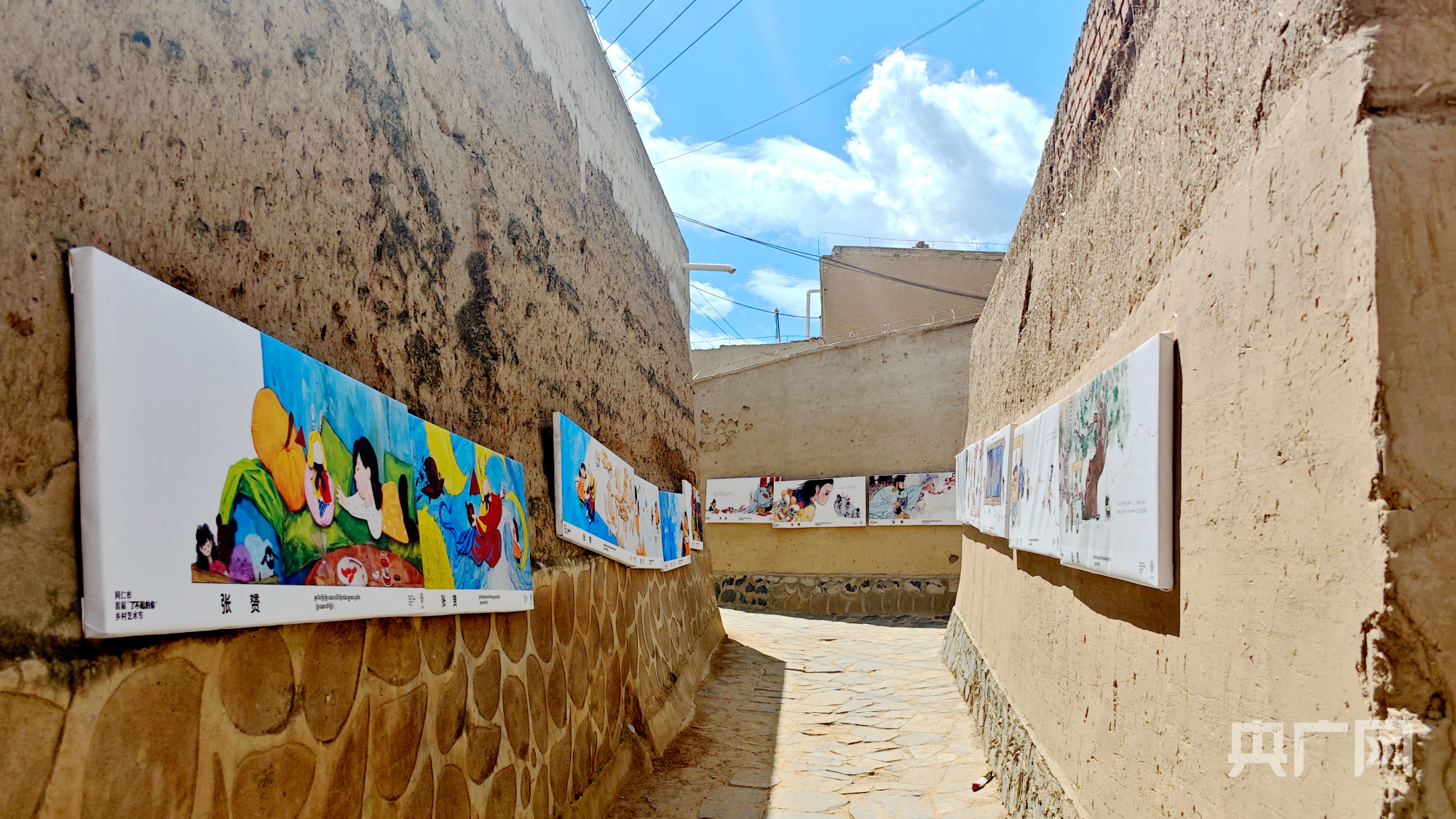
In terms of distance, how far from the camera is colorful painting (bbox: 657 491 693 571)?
804 centimetres

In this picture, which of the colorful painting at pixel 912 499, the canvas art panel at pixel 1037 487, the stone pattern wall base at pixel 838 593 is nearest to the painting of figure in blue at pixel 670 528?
the canvas art panel at pixel 1037 487

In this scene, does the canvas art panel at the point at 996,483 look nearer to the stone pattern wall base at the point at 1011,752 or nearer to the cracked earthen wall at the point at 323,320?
the stone pattern wall base at the point at 1011,752

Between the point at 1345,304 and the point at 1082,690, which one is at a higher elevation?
the point at 1345,304

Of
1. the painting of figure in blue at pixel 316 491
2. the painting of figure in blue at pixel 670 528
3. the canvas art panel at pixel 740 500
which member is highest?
the painting of figure in blue at pixel 316 491

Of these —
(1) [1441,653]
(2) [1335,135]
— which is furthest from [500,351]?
(1) [1441,653]

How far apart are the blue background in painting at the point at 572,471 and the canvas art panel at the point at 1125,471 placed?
8.63 feet

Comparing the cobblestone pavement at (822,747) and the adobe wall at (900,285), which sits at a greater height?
the adobe wall at (900,285)

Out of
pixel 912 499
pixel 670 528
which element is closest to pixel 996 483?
pixel 670 528

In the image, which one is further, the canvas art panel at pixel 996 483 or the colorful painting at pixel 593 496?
the canvas art panel at pixel 996 483

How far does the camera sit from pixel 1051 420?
15.0ft

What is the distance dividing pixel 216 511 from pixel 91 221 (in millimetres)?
683

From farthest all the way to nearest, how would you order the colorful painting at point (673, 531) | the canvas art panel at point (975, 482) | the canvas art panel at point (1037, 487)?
the colorful painting at point (673, 531), the canvas art panel at point (975, 482), the canvas art panel at point (1037, 487)

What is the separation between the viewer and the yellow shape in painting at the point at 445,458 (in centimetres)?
320

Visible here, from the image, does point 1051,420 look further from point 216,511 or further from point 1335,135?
point 216,511
